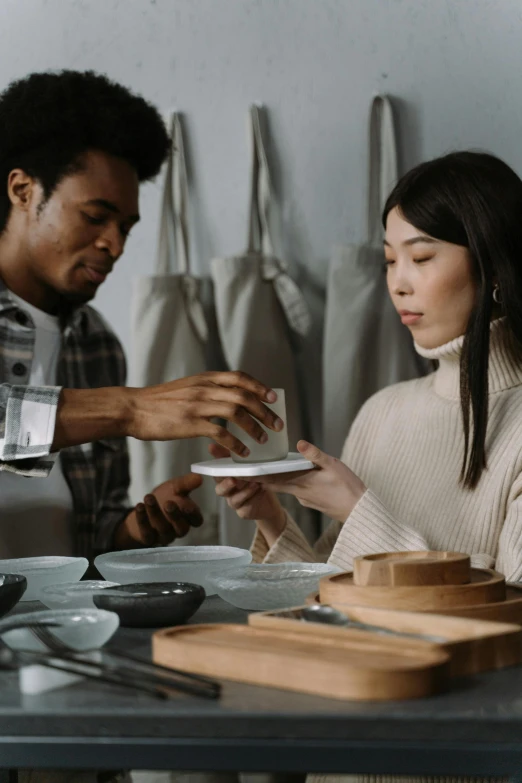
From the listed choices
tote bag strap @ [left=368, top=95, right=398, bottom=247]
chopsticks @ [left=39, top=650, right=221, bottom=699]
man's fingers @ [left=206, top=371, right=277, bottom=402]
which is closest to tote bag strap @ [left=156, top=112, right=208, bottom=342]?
tote bag strap @ [left=368, top=95, right=398, bottom=247]

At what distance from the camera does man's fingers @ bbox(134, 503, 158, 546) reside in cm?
199

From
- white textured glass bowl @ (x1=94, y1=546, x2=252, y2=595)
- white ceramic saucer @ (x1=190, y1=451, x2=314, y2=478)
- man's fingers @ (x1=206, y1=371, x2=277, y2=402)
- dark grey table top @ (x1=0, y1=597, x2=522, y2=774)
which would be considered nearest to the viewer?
dark grey table top @ (x1=0, y1=597, x2=522, y2=774)

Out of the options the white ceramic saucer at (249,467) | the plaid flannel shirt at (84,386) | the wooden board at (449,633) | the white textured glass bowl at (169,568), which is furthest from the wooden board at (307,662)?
the plaid flannel shirt at (84,386)

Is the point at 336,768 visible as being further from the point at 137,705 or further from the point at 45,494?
the point at 45,494

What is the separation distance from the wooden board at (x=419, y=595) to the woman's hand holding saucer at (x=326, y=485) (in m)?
0.59

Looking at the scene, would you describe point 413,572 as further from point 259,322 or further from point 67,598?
point 259,322

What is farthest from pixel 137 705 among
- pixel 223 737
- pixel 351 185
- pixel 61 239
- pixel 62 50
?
pixel 62 50

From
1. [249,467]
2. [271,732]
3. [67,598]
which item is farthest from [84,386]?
[271,732]

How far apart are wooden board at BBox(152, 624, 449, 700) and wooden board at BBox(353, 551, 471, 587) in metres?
0.14

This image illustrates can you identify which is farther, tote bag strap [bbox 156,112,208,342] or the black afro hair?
tote bag strap [bbox 156,112,208,342]

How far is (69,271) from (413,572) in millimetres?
1396

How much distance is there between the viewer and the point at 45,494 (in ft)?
6.89

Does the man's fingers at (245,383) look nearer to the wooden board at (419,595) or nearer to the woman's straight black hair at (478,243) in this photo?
the woman's straight black hair at (478,243)

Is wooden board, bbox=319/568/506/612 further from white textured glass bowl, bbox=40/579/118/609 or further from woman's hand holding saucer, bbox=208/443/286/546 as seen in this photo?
woman's hand holding saucer, bbox=208/443/286/546
